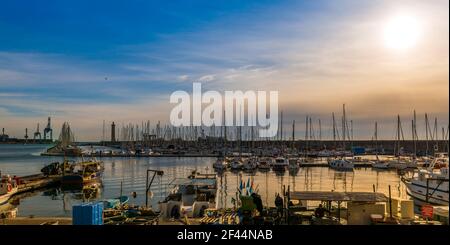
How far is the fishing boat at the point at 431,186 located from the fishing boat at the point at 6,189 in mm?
25991

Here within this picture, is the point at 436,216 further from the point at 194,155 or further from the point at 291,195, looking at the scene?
the point at 194,155

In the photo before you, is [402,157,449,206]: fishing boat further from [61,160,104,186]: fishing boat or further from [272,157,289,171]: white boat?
[61,160,104,186]: fishing boat

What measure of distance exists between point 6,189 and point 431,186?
27.6m

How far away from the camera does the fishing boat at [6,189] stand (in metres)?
28.1

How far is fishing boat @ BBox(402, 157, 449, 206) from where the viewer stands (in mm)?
23203

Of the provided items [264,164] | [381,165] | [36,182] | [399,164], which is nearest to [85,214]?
[36,182]

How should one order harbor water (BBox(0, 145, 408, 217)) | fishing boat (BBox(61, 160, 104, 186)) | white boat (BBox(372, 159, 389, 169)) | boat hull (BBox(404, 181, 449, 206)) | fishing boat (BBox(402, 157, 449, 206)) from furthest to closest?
white boat (BBox(372, 159, 389, 169)) < fishing boat (BBox(61, 160, 104, 186)) < harbor water (BBox(0, 145, 408, 217)) < fishing boat (BBox(402, 157, 449, 206)) < boat hull (BBox(404, 181, 449, 206))

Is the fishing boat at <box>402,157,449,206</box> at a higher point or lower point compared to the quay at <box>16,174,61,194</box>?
higher

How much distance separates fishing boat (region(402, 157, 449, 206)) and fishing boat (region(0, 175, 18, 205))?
1023 inches

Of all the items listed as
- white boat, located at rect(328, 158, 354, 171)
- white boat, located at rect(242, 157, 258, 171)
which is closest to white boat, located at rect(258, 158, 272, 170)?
white boat, located at rect(242, 157, 258, 171)

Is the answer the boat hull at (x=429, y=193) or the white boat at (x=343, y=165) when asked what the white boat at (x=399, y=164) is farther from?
the boat hull at (x=429, y=193)

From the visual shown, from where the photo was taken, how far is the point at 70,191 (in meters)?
34.8

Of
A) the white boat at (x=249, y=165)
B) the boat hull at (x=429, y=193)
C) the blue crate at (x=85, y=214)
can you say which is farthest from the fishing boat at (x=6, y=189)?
the white boat at (x=249, y=165)
